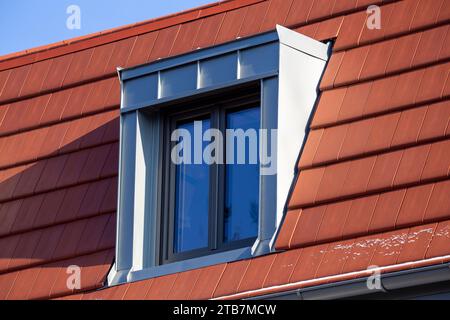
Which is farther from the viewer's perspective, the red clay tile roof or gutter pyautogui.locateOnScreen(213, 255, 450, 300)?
the red clay tile roof

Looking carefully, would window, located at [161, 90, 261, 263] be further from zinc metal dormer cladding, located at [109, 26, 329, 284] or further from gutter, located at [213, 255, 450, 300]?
gutter, located at [213, 255, 450, 300]

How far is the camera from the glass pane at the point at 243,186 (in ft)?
35.3

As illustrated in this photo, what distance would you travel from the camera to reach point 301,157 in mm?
10617

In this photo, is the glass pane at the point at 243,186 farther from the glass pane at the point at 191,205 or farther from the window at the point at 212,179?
the glass pane at the point at 191,205

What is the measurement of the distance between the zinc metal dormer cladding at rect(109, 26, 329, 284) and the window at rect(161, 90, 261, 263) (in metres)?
0.01

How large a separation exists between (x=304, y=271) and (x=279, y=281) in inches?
8.1

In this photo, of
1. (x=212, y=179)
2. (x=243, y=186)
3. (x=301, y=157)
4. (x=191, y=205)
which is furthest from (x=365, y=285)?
(x=191, y=205)

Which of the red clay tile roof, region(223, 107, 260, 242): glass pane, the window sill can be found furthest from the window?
the red clay tile roof

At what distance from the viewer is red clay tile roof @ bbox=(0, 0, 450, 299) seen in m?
9.78

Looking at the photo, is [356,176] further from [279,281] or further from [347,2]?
[347,2]

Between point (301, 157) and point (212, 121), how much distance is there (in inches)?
38.3

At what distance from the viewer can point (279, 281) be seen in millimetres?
9891

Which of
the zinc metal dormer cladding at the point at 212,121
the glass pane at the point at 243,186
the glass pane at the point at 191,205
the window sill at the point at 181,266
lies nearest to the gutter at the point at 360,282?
the window sill at the point at 181,266
